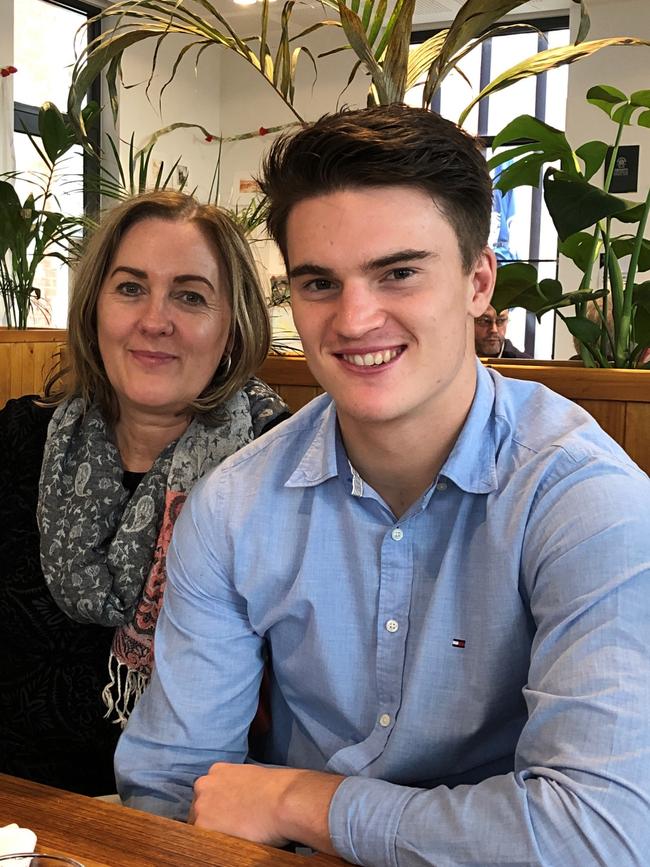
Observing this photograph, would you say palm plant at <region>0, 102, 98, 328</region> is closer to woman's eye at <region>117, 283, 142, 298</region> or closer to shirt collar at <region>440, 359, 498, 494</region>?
woman's eye at <region>117, 283, 142, 298</region>

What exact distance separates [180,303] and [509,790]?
110 centimetres

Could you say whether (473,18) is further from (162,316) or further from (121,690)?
(121,690)

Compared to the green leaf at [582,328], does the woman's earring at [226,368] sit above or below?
below

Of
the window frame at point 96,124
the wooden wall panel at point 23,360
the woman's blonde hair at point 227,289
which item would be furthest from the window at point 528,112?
the woman's blonde hair at point 227,289

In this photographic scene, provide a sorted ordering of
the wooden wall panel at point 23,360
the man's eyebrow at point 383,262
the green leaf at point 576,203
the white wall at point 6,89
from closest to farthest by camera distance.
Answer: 1. the man's eyebrow at point 383,262
2. the green leaf at point 576,203
3. the wooden wall panel at point 23,360
4. the white wall at point 6,89

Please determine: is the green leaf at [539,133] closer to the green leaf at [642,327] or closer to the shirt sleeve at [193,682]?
the green leaf at [642,327]

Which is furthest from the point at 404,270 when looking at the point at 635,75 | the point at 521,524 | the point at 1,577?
the point at 635,75

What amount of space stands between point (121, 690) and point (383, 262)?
0.92 meters

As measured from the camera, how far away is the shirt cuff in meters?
1.00

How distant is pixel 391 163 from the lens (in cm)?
122

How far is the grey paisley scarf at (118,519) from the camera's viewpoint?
172cm

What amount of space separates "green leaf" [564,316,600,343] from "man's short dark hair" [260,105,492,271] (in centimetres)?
79

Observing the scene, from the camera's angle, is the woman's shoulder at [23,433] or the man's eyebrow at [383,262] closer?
the man's eyebrow at [383,262]

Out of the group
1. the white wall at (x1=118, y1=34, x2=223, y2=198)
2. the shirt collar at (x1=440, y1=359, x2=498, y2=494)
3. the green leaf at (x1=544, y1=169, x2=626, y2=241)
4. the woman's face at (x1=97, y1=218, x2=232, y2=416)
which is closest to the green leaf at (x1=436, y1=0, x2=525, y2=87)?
the green leaf at (x1=544, y1=169, x2=626, y2=241)
